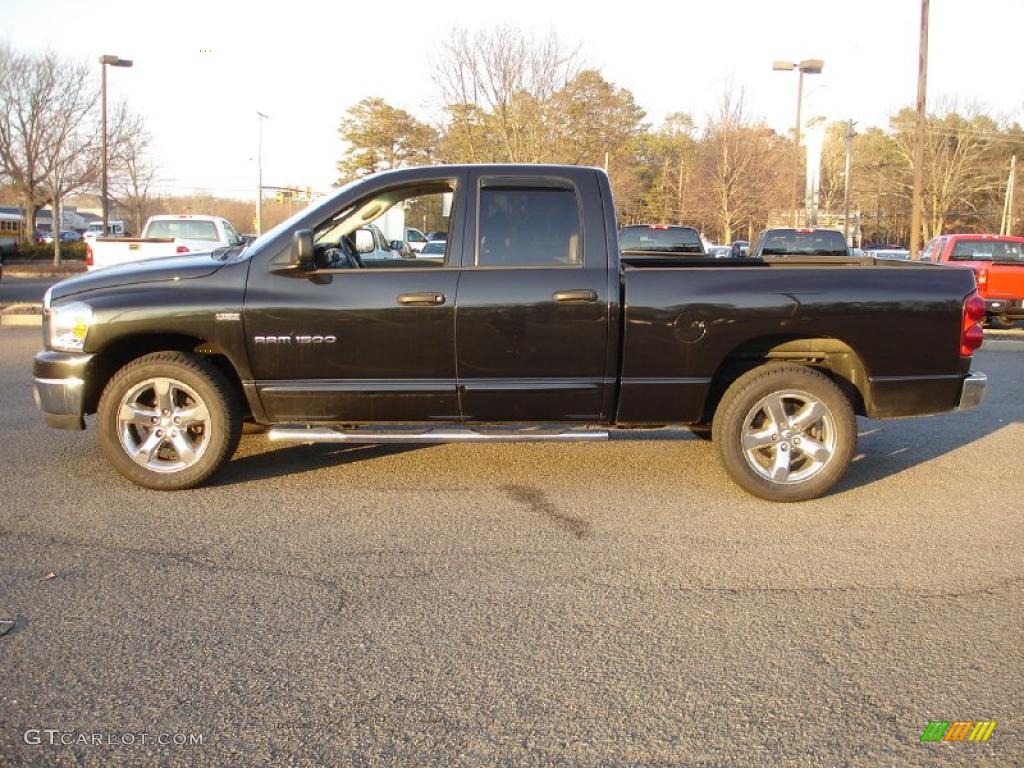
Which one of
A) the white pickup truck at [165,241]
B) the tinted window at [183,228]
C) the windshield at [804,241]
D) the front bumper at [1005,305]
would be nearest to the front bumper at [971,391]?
the windshield at [804,241]

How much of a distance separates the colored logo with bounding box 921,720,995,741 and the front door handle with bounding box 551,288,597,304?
2.96 metres

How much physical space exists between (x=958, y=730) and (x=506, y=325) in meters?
3.17

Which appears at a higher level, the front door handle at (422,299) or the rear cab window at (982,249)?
the rear cab window at (982,249)

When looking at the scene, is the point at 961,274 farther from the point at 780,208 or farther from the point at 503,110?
the point at 780,208

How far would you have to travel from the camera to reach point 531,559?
172 inches

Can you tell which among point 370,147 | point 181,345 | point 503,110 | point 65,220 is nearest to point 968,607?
point 181,345

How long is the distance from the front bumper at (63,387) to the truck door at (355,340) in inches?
42.0

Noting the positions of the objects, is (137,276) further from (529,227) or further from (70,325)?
(529,227)

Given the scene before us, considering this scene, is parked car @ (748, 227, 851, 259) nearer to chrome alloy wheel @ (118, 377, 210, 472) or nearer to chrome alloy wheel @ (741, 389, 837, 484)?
chrome alloy wheel @ (741, 389, 837, 484)

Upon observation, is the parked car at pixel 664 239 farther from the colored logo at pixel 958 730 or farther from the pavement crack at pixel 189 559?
the colored logo at pixel 958 730

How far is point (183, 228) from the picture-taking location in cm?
1947

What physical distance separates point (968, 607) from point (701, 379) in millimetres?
2011

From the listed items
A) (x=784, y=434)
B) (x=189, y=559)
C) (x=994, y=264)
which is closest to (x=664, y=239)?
(x=994, y=264)

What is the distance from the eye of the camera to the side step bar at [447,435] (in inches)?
211
